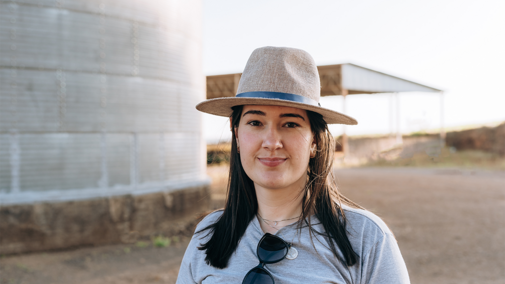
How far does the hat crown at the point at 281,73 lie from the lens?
1456 millimetres

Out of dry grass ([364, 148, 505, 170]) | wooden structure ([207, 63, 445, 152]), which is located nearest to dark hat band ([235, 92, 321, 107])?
wooden structure ([207, 63, 445, 152])

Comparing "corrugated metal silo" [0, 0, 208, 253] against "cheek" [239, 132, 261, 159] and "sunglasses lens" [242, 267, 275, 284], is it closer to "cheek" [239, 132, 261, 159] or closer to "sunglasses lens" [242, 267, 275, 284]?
"cheek" [239, 132, 261, 159]

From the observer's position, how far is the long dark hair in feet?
4.58

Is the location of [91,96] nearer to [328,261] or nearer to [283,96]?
[283,96]

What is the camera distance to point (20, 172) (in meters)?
5.31

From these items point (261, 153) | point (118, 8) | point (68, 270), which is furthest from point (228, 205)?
point (118, 8)

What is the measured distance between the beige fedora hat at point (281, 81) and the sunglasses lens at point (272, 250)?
0.53 metres

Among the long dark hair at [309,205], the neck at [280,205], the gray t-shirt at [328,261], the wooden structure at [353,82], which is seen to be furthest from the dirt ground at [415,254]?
the wooden structure at [353,82]

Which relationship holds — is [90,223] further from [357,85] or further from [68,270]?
[357,85]

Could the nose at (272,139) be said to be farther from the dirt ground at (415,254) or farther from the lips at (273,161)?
the dirt ground at (415,254)

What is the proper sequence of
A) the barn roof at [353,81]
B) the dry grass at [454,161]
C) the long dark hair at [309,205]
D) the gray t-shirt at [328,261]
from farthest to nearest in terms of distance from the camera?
the dry grass at [454,161] < the barn roof at [353,81] < the long dark hair at [309,205] < the gray t-shirt at [328,261]

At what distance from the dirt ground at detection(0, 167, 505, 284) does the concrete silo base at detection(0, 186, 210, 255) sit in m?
0.19

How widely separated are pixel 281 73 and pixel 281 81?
0.14 feet

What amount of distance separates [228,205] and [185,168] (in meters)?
5.52
